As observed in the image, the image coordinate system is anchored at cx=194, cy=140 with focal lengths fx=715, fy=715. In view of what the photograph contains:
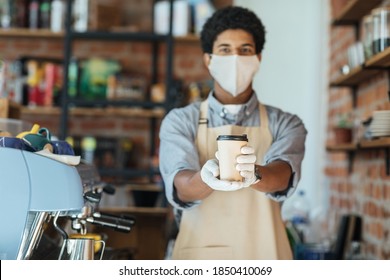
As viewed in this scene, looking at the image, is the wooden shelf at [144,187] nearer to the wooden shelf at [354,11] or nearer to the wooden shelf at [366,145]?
the wooden shelf at [366,145]

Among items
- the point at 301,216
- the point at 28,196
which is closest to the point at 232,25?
the point at 28,196

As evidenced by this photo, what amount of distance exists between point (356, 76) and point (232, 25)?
3.88 ft

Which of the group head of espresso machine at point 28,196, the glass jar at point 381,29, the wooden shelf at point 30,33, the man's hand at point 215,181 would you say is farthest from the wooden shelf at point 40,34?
the group head of espresso machine at point 28,196

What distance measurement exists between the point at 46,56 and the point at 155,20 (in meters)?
0.80

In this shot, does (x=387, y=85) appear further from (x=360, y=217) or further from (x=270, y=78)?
(x=270, y=78)

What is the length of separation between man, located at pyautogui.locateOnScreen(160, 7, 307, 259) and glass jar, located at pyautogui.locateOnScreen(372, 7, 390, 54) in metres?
0.61

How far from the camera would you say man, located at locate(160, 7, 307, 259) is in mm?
2014

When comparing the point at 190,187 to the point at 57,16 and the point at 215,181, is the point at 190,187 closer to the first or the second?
the point at 215,181

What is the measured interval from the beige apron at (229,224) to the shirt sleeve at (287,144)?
0.06 meters

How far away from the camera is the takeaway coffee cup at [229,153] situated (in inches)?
60.7

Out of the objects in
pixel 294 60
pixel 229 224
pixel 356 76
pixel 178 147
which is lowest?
pixel 229 224

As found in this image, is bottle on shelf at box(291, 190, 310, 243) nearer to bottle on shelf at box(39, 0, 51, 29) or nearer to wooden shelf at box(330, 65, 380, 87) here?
wooden shelf at box(330, 65, 380, 87)

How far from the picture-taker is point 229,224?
6.77 feet
